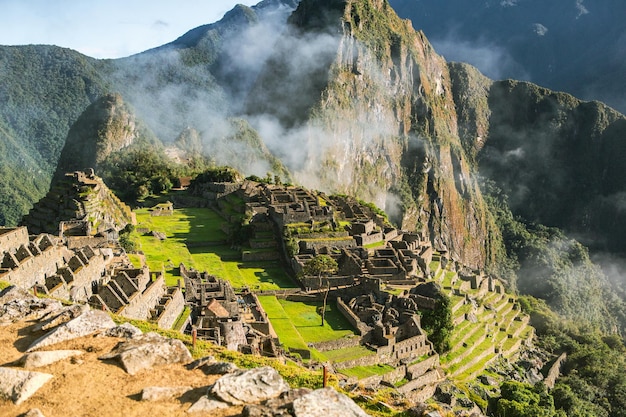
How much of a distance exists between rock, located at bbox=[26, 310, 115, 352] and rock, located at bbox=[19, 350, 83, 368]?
0.54 meters

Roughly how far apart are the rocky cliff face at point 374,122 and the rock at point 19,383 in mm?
114836

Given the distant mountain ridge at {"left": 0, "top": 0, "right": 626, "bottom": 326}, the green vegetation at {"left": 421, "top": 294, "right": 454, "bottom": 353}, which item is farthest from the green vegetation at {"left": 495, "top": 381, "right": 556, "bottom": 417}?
the distant mountain ridge at {"left": 0, "top": 0, "right": 626, "bottom": 326}

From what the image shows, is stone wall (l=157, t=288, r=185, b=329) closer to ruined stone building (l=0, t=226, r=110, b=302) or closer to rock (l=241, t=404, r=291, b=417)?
ruined stone building (l=0, t=226, r=110, b=302)

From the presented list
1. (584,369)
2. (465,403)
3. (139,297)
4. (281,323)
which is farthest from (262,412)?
(584,369)

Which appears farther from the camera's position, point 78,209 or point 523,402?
point 78,209

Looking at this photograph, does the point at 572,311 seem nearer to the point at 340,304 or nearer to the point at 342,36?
the point at 340,304

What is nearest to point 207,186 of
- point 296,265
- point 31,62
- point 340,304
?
point 296,265

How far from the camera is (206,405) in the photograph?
360 inches

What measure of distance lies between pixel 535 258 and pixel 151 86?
337ft

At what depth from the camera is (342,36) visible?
146 metres

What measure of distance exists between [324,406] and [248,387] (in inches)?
52.6

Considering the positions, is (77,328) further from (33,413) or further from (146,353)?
(33,413)

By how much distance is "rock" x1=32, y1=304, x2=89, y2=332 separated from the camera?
11.6 meters

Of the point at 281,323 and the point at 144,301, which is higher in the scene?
the point at 144,301
